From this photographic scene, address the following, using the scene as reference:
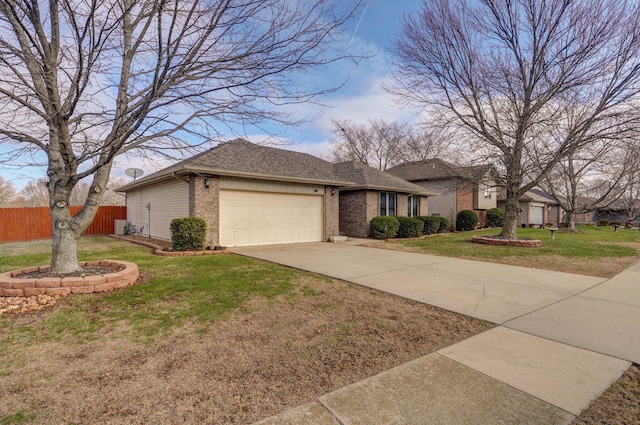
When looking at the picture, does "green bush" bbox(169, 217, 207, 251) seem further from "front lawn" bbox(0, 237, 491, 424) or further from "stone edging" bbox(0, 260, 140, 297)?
"stone edging" bbox(0, 260, 140, 297)

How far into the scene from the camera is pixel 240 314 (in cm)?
422

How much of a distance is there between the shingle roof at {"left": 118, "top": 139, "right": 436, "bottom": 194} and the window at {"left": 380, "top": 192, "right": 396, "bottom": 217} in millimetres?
557

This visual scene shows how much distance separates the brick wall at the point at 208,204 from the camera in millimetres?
10242

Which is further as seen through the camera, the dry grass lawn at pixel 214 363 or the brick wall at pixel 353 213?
the brick wall at pixel 353 213

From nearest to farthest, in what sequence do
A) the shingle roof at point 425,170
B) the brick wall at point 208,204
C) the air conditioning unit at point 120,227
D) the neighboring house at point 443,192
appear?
the brick wall at point 208,204 → the air conditioning unit at point 120,227 → the shingle roof at point 425,170 → the neighboring house at point 443,192

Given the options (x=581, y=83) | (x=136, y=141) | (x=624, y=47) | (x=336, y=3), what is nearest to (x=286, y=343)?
(x=136, y=141)

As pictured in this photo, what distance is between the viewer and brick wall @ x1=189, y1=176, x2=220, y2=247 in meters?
10.2

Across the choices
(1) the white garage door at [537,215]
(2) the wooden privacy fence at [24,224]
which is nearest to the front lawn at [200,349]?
(2) the wooden privacy fence at [24,224]

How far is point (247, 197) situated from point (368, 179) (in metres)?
7.15

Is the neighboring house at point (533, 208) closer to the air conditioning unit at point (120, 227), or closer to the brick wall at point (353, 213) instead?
the brick wall at point (353, 213)

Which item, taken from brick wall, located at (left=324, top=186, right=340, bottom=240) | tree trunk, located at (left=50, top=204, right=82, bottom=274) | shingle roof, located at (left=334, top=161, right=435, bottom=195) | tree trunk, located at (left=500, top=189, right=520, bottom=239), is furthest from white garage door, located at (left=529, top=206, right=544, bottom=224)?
tree trunk, located at (left=50, top=204, right=82, bottom=274)

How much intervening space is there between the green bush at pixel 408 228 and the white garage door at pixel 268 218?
4.48m

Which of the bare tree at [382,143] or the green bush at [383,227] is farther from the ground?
the bare tree at [382,143]

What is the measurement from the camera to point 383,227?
15.2 metres
